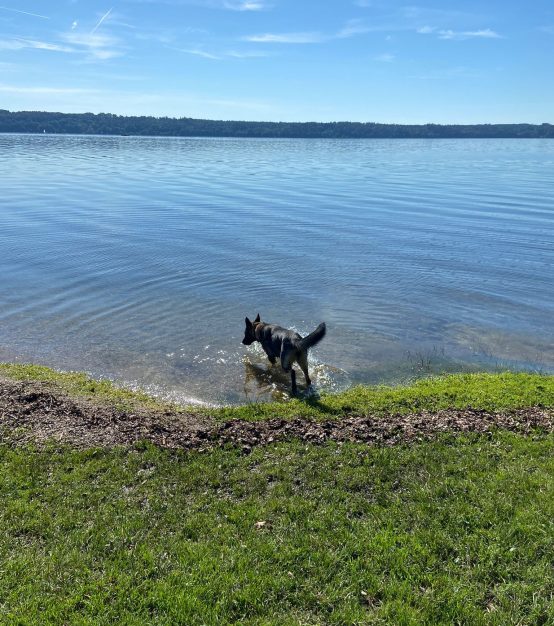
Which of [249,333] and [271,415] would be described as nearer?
[271,415]

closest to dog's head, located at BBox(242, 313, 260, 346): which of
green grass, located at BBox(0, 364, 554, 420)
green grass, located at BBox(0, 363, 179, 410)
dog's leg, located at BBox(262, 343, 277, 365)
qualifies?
dog's leg, located at BBox(262, 343, 277, 365)

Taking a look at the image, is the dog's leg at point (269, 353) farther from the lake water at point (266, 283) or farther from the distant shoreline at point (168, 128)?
the distant shoreline at point (168, 128)

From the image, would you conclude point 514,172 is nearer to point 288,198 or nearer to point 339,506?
point 288,198

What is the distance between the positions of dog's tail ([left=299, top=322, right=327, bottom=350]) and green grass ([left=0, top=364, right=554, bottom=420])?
3.98 ft

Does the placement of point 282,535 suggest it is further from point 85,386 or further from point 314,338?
point 85,386

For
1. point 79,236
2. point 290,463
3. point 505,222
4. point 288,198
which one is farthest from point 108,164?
point 290,463

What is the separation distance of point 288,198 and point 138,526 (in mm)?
39780

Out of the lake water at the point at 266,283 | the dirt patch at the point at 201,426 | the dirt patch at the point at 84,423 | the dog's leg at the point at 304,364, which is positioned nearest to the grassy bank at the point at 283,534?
the dirt patch at the point at 201,426

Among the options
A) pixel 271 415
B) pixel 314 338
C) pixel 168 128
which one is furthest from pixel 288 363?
pixel 168 128

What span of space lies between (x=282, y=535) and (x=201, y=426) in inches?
145

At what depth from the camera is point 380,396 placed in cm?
1224

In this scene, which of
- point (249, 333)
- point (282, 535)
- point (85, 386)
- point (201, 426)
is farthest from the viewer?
point (249, 333)

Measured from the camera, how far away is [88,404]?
11.4 meters

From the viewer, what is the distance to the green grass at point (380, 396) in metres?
11.3
